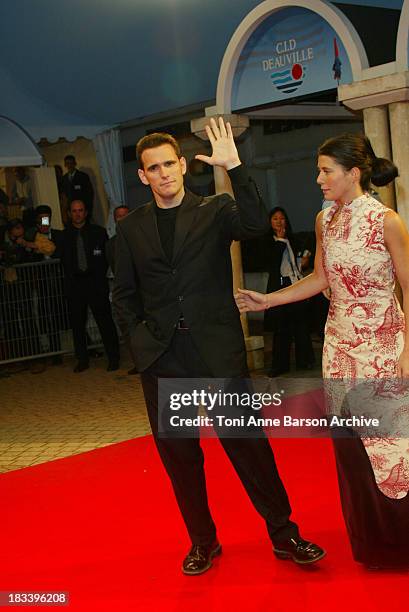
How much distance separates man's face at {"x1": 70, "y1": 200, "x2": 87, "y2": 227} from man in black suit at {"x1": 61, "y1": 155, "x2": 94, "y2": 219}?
2.98 m

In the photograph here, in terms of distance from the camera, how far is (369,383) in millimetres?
3535

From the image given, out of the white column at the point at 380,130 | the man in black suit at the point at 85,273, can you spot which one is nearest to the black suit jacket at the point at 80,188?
the man in black suit at the point at 85,273

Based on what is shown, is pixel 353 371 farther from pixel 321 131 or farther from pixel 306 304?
pixel 321 131

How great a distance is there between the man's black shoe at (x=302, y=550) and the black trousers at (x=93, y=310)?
5.83 m

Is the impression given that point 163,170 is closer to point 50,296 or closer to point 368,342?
point 368,342

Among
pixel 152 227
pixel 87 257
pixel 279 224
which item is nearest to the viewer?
pixel 152 227

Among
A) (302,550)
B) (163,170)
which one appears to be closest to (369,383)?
(302,550)

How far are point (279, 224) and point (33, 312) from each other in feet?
10.4

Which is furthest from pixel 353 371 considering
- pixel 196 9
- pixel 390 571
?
pixel 196 9

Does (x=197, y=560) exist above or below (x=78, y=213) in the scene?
below

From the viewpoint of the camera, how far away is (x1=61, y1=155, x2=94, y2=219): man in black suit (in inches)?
488

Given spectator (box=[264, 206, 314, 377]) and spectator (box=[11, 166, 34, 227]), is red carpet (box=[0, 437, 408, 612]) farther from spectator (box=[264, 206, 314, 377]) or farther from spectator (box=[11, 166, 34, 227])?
spectator (box=[11, 166, 34, 227])

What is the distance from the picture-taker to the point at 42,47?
10.9 metres

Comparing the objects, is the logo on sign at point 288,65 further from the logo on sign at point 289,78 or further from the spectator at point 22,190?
the spectator at point 22,190
